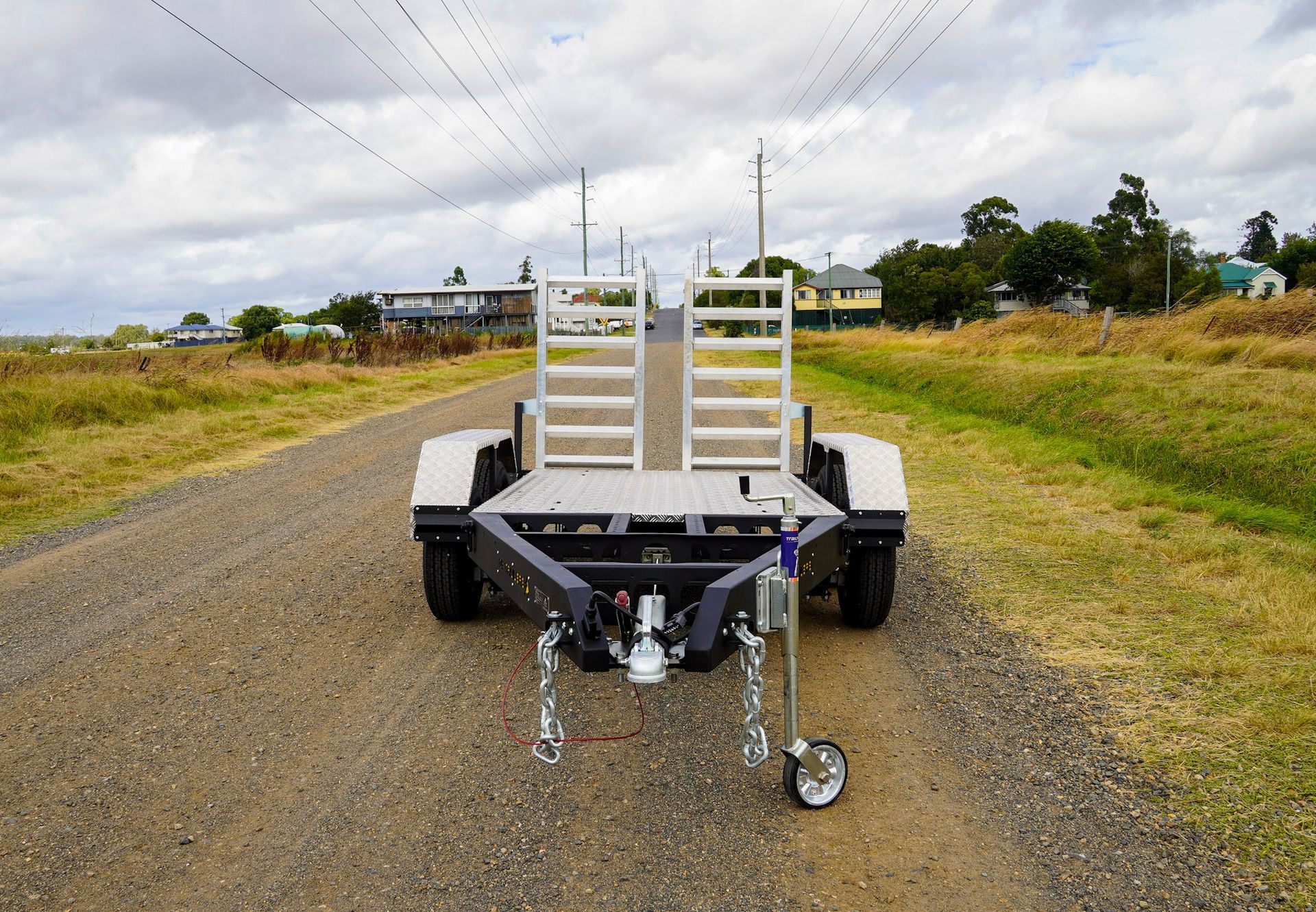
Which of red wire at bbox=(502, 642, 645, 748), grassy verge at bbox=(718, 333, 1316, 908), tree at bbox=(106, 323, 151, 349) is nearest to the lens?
grassy verge at bbox=(718, 333, 1316, 908)

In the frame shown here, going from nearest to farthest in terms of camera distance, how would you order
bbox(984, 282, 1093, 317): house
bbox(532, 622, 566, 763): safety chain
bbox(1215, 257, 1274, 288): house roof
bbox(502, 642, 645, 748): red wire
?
bbox(532, 622, 566, 763): safety chain → bbox(502, 642, 645, 748): red wire → bbox(984, 282, 1093, 317): house → bbox(1215, 257, 1274, 288): house roof

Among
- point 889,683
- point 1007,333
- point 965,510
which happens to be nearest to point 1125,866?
point 889,683

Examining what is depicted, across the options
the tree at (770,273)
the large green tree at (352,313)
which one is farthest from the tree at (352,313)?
the tree at (770,273)

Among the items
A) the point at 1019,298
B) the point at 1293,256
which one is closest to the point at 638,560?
the point at 1019,298

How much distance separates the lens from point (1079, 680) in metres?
4.70

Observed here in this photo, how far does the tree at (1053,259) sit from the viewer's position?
77.9 meters

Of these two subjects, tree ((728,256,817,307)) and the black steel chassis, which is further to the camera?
tree ((728,256,817,307))

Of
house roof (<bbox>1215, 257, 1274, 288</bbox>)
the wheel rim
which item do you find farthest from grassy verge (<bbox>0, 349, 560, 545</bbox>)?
house roof (<bbox>1215, 257, 1274, 288</bbox>)

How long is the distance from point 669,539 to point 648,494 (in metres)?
1.09

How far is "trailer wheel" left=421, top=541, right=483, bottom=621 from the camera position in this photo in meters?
5.31

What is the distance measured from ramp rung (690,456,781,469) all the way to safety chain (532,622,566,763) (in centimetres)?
375

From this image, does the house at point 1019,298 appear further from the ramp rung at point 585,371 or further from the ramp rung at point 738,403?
the ramp rung at point 585,371

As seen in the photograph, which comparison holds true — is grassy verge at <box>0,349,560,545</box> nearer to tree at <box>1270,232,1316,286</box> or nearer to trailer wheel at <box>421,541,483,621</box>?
trailer wheel at <box>421,541,483,621</box>

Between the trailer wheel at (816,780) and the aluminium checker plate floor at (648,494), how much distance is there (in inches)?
60.7
